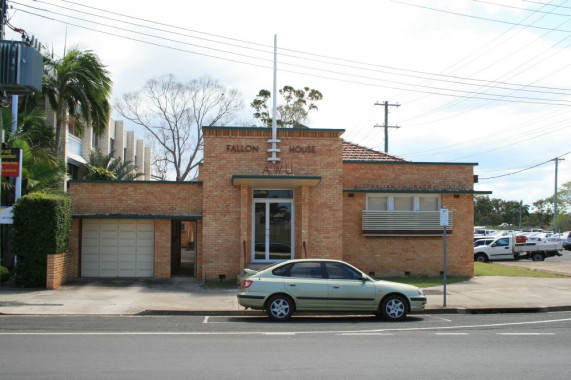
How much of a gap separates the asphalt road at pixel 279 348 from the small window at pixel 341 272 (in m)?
1.03

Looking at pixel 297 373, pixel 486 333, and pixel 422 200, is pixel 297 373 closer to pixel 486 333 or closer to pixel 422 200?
pixel 486 333

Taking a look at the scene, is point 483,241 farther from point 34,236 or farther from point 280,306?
point 34,236

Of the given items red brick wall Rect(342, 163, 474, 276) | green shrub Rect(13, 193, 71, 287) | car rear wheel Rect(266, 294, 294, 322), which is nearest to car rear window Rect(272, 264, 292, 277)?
car rear wheel Rect(266, 294, 294, 322)

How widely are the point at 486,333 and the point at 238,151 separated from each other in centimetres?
1126

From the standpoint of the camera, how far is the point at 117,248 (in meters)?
20.0

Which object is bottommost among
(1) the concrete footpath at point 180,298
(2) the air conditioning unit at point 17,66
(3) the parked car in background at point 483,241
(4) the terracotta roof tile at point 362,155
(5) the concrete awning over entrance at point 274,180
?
(1) the concrete footpath at point 180,298

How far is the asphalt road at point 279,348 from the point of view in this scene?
7641mm

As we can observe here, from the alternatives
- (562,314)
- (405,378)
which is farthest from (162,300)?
(562,314)

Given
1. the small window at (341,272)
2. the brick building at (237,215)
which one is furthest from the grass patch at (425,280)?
the small window at (341,272)

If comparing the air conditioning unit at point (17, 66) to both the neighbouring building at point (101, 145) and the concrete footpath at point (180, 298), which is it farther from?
the neighbouring building at point (101, 145)

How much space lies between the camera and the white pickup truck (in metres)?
35.0

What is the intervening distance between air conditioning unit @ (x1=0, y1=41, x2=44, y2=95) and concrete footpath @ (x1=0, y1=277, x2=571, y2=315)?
5634mm

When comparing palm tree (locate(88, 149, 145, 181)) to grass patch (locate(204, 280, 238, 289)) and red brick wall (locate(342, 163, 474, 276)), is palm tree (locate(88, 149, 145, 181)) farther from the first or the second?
red brick wall (locate(342, 163, 474, 276))

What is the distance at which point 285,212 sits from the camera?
2047 centimetres
